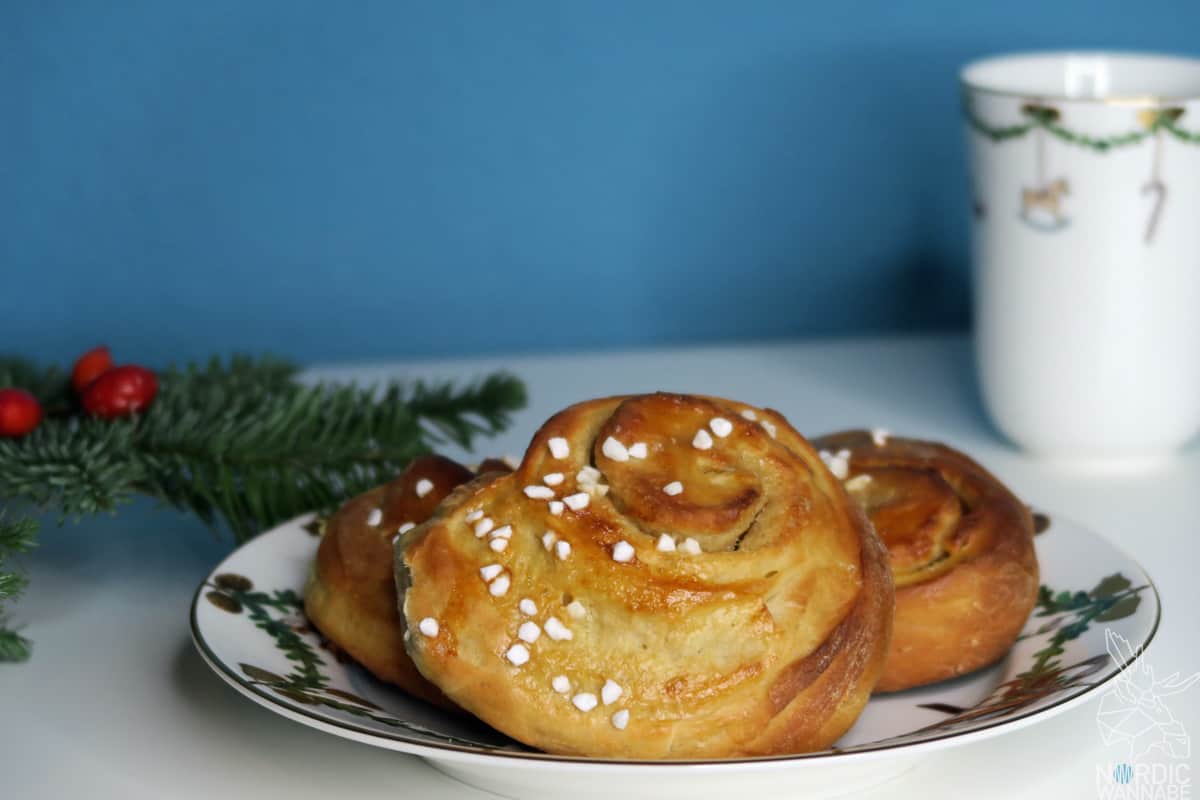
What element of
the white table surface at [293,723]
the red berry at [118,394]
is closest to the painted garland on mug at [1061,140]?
the white table surface at [293,723]

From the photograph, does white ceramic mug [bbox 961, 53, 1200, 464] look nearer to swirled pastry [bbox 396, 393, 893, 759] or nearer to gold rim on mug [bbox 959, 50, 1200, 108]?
gold rim on mug [bbox 959, 50, 1200, 108]

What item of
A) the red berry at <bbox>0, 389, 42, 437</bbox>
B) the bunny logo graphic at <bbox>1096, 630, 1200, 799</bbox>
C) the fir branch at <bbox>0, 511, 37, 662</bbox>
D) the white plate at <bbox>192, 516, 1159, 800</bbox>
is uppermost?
→ the red berry at <bbox>0, 389, 42, 437</bbox>

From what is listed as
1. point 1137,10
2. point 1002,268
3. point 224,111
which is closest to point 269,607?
point 1002,268

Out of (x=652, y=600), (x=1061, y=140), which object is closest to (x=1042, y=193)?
(x=1061, y=140)

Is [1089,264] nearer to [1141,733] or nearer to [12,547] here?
[1141,733]

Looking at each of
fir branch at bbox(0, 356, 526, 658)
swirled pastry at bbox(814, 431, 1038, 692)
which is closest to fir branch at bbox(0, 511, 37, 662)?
fir branch at bbox(0, 356, 526, 658)

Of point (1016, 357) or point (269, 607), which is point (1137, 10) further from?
point (269, 607)

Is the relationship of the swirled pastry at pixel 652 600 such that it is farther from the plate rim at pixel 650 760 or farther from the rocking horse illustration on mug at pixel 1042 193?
the rocking horse illustration on mug at pixel 1042 193
